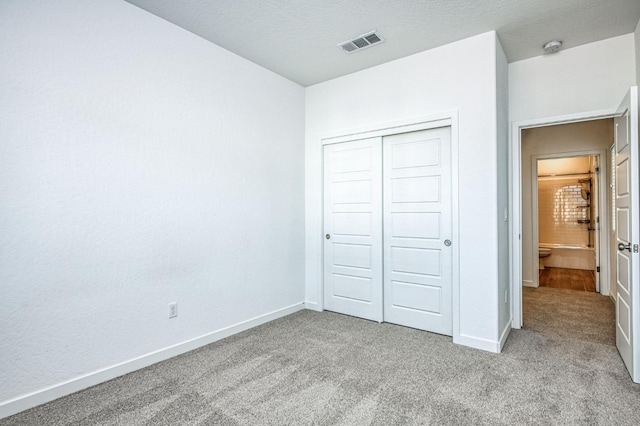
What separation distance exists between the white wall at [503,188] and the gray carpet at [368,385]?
0.28 m

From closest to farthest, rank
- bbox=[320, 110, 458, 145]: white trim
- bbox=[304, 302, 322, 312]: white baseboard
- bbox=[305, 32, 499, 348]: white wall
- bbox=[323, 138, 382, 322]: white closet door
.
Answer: bbox=[305, 32, 499, 348]: white wall, bbox=[320, 110, 458, 145]: white trim, bbox=[323, 138, 382, 322]: white closet door, bbox=[304, 302, 322, 312]: white baseboard

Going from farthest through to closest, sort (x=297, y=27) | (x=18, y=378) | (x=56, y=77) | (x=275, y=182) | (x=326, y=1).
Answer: (x=275, y=182), (x=297, y=27), (x=326, y=1), (x=56, y=77), (x=18, y=378)

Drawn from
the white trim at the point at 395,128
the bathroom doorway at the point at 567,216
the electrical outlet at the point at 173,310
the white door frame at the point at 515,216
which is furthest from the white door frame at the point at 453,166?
the bathroom doorway at the point at 567,216

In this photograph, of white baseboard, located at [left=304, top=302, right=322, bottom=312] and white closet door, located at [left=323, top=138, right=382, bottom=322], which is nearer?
white closet door, located at [left=323, top=138, right=382, bottom=322]

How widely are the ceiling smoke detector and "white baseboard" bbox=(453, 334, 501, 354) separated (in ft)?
8.95

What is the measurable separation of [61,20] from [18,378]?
226 cm

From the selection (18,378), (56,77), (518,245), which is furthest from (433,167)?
(18,378)

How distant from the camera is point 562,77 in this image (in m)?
3.20

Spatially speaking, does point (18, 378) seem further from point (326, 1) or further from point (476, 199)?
point (476, 199)

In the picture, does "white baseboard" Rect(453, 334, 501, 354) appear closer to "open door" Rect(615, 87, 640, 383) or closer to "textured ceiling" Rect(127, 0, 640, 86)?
"open door" Rect(615, 87, 640, 383)

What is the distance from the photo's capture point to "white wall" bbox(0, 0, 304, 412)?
200 centimetres

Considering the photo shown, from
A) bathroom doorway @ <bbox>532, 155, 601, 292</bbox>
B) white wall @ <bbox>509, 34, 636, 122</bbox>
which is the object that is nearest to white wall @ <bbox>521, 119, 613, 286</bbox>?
bathroom doorway @ <bbox>532, 155, 601, 292</bbox>

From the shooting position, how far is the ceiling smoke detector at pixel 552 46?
3.00 meters

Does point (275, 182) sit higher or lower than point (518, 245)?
higher
